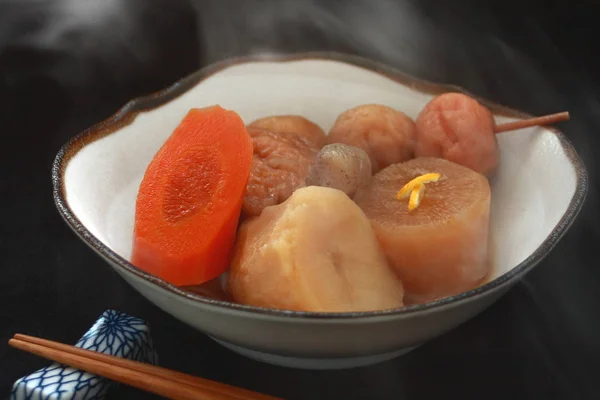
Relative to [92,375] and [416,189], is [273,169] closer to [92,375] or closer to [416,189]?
[416,189]

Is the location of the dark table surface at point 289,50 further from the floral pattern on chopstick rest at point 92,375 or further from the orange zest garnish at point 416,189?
the orange zest garnish at point 416,189

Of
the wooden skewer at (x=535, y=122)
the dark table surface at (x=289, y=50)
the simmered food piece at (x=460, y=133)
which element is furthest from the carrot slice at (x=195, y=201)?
the wooden skewer at (x=535, y=122)

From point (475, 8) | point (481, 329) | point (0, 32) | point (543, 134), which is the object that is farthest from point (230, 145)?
point (0, 32)

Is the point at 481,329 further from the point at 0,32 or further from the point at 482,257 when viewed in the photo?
the point at 0,32

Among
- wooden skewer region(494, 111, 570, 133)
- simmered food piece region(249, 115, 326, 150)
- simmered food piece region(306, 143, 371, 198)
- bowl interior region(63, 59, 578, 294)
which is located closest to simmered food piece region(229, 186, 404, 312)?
simmered food piece region(306, 143, 371, 198)

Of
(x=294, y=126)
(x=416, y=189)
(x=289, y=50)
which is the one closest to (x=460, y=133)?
(x=416, y=189)

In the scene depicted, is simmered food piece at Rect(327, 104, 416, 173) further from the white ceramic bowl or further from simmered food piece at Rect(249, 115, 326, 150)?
the white ceramic bowl
